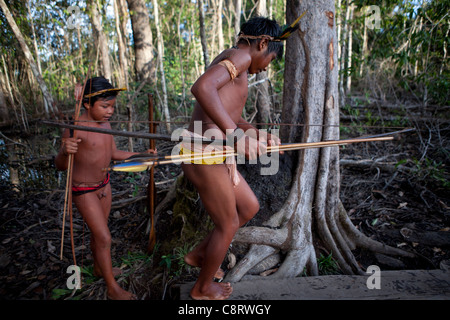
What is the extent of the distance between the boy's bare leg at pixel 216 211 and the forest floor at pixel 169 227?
50 centimetres

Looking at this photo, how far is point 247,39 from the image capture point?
5.99 feet

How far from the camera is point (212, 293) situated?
1.98 m

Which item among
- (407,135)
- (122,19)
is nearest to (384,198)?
(407,135)

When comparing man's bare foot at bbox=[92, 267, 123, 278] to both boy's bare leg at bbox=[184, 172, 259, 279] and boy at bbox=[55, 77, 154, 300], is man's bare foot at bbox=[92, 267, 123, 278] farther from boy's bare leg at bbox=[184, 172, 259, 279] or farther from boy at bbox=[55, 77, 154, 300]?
boy's bare leg at bbox=[184, 172, 259, 279]

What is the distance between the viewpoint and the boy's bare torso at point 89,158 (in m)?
2.22

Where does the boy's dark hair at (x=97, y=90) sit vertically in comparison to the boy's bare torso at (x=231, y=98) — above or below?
above

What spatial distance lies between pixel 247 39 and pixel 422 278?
223cm

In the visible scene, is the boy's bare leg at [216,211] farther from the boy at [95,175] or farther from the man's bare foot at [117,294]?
the boy at [95,175]

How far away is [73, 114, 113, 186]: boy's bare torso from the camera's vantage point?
2.22m

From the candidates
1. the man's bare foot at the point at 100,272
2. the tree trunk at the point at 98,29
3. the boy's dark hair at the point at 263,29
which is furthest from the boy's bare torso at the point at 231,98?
the tree trunk at the point at 98,29

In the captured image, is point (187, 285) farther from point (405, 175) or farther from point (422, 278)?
point (405, 175)

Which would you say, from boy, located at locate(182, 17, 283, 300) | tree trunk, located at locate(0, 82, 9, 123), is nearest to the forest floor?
boy, located at locate(182, 17, 283, 300)

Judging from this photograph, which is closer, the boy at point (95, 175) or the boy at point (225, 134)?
the boy at point (225, 134)

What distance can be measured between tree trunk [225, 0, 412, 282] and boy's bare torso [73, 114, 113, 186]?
4.39 ft
